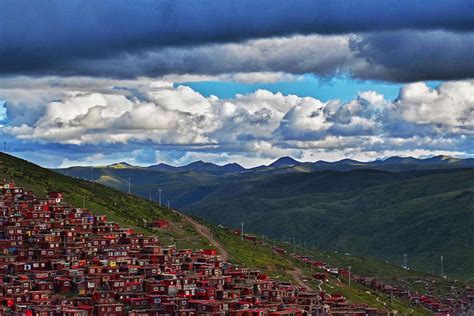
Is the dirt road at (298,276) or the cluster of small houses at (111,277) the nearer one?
the cluster of small houses at (111,277)

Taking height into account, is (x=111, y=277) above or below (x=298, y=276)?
above

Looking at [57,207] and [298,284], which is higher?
[57,207]

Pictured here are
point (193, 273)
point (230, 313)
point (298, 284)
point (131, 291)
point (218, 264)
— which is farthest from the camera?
point (298, 284)

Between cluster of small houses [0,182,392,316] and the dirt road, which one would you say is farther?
the dirt road

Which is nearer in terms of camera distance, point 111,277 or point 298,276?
point 111,277

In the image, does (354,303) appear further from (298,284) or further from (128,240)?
(128,240)

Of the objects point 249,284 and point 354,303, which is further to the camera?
point 354,303

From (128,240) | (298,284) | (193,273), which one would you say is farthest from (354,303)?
(128,240)

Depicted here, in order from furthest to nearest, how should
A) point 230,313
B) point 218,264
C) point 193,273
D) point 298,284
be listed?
point 298,284 → point 218,264 → point 193,273 → point 230,313
